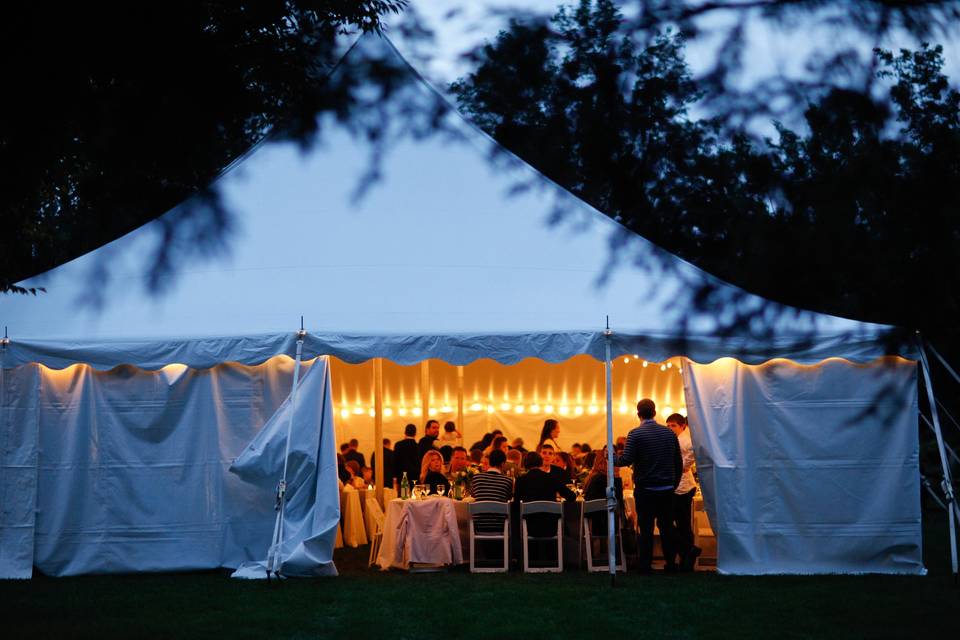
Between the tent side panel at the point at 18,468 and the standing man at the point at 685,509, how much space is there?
595 centimetres

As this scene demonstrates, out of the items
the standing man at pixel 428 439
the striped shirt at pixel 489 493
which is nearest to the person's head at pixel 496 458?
the striped shirt at pixel 489 493

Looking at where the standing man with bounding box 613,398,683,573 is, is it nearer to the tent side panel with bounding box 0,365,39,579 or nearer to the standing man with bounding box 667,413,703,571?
the standing man with bounding box 667,413,703,571

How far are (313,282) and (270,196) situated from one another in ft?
3.19

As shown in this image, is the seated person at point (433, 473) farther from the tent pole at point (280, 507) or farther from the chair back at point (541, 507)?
the tent pole at point (280, 507)

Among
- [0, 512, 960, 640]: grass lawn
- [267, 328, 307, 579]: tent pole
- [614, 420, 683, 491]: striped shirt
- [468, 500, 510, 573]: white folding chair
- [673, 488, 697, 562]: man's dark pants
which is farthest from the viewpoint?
[673, 488, 697, 562]: man's dark pants

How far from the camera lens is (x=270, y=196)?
34.8 feet

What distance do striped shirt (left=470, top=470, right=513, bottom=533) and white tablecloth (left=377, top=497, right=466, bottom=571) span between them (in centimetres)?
25

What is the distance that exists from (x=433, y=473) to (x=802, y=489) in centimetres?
358

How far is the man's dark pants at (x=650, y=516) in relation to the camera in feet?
32.4

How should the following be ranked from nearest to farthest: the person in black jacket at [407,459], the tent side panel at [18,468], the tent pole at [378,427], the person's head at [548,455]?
the tent side panel at [18,468] → the person's head at [548,455] → the tent pole at [378,427] → the person in black jacket at [407,459]

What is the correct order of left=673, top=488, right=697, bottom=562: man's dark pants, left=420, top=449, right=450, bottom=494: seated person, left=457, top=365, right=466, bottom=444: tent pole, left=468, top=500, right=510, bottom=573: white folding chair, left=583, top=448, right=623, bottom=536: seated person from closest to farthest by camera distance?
left=468, top=500, right=510, bottom=573: white folding chair
left=673, top=488, right=697, bottom=562: man's dark pants
left=583, top=448, right=623, bottom=536: seated person
left=420, top=449, right=450, bottom=494: seated person
left=457, top=365, right=466, bottom=444: tent pole

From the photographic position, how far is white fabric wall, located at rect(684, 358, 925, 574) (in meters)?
9.83

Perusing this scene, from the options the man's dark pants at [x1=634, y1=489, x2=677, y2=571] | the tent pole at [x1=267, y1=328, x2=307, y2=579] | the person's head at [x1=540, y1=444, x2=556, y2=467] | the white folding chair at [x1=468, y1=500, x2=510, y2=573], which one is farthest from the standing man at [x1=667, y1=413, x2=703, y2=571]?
the tent pole at [x1=267, y1=328, x2=307, y2=579]

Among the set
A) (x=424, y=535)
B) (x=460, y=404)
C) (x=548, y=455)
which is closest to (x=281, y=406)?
(x=424, y=535)
